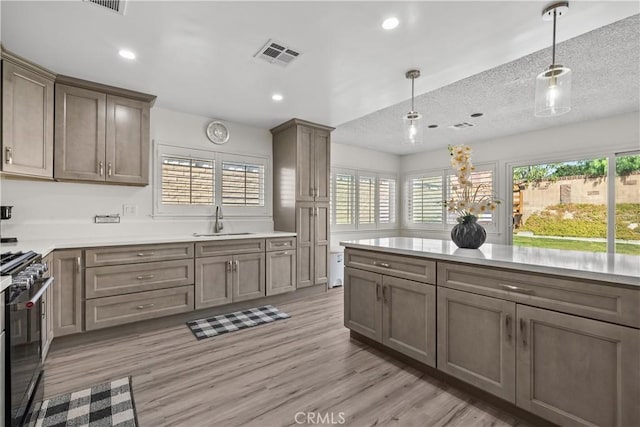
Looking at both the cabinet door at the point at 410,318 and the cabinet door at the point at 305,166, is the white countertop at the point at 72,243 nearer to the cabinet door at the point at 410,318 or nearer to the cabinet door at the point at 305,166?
the cabinet door at the point at 305,166

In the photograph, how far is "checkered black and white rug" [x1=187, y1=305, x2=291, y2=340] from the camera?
296 cm

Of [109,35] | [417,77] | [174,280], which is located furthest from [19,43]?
[417,77]

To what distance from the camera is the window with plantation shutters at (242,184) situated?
4059 mm

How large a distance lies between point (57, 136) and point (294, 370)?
3.00 m

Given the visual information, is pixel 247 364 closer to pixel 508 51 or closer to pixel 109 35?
pixel 109 35

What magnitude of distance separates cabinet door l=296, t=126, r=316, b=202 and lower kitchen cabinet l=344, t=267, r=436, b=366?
5.62ft

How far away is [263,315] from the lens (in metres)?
3.43

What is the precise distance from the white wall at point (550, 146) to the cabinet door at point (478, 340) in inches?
158

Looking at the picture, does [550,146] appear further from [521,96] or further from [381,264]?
[381,264]

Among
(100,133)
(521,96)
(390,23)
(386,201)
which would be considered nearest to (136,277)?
(100,133)

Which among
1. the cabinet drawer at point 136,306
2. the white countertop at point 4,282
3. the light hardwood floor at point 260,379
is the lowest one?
the light hardwood floor at point 260,379

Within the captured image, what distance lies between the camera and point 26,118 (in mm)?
2461

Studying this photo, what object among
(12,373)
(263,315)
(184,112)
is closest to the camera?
(12,373)

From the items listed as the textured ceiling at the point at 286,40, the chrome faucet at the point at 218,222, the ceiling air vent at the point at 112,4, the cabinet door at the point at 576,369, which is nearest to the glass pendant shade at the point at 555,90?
the textured ceiling at the point at 286,40
